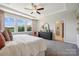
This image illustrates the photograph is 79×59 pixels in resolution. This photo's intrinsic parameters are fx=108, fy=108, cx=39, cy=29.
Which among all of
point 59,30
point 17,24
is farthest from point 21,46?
point 59,30

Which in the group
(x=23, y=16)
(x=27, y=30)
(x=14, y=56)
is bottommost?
(x=14, y=56)

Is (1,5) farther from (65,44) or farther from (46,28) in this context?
(65,44)

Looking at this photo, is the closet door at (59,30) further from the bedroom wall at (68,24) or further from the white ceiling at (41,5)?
the white ceiling at (41,5)

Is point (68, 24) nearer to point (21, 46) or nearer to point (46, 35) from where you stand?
point (46, 35)

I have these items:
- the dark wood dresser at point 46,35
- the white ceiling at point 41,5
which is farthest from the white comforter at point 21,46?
the white ceiling at point 41,5

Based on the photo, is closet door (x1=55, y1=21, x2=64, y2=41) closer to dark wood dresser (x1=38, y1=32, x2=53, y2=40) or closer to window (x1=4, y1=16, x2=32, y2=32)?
dark wood dresser (x1=38, y1=32, x2=53, y2=40)

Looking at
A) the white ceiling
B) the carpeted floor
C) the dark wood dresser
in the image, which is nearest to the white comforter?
the dark wood dresser

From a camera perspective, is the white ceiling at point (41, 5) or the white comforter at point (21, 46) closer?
the white comforter at point (21, 46)

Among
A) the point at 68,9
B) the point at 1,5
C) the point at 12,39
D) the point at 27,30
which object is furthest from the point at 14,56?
the point at 68,9

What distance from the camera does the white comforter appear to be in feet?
5.90

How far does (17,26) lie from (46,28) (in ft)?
2.08

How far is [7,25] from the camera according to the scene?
206 centimetres

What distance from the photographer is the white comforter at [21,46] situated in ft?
5.90

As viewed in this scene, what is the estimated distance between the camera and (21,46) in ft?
6.62
